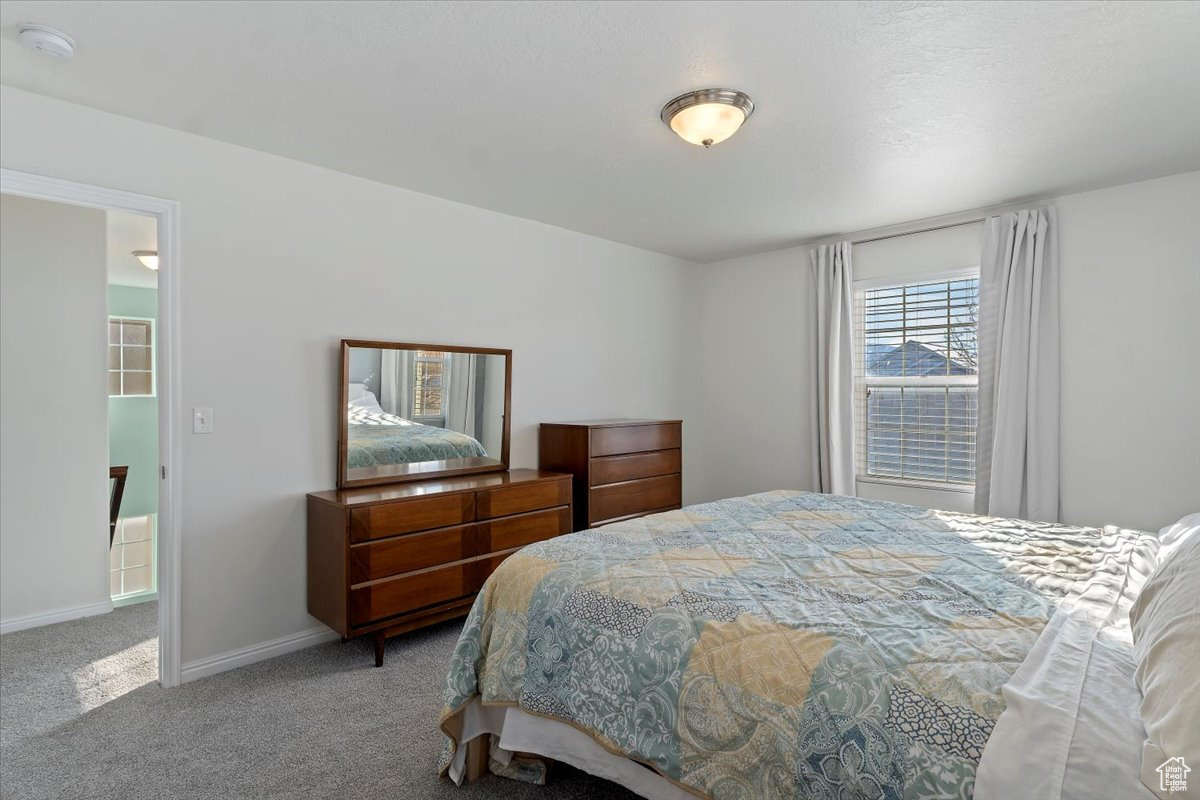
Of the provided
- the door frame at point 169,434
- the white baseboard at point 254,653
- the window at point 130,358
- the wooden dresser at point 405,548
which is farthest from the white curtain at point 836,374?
the window at point 130,358

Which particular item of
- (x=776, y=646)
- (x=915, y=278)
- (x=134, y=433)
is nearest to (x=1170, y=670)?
(x=776, y=646)

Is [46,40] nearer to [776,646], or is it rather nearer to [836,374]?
[776,646]

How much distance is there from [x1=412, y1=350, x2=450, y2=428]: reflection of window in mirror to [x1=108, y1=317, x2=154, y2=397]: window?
4.08m

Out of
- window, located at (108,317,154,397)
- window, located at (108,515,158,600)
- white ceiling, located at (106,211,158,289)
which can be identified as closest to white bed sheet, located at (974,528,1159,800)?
white ceiling, located at (106,211,158,289)

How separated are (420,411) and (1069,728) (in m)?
3.06

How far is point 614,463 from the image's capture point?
4.09 meters

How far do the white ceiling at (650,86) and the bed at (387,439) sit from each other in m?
1.25

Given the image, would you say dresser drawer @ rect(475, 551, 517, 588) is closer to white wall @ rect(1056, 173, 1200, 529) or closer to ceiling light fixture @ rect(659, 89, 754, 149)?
ceiling light fixture @ rect(659, 89, 754, 149)

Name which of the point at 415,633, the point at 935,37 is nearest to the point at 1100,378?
the point at 935,37

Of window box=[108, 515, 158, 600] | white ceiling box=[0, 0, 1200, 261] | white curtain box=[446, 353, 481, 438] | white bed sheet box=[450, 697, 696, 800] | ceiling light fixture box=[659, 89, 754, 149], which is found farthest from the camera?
window box=[108, 515, 158, 600]

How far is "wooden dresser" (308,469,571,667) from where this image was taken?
9.13ft

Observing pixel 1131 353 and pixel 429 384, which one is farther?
pixel 429 384

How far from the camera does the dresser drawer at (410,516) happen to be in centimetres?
279

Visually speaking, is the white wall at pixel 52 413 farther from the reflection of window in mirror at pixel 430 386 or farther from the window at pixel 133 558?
the reflection of window in mirror at pixel 430 386
